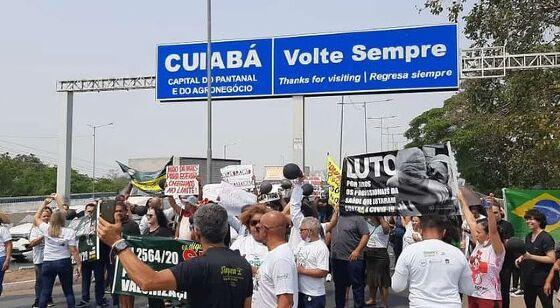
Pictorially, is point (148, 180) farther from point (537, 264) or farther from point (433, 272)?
point (433, 272)

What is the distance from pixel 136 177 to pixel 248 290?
13.7 m

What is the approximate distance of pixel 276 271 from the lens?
16.1 feet

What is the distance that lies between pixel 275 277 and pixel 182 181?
6.71m

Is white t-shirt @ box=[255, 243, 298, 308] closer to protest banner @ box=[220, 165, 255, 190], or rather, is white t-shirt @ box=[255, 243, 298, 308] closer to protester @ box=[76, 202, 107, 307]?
protester @ box=[76, 202, 107, 307]

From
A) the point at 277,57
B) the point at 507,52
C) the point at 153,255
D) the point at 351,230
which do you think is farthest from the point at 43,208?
the point at 507,52

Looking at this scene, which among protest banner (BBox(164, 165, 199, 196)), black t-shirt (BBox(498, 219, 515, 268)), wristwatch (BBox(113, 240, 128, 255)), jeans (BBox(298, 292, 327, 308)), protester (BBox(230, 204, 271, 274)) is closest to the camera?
wristwatch (BBox(113, 240, 128, 255))

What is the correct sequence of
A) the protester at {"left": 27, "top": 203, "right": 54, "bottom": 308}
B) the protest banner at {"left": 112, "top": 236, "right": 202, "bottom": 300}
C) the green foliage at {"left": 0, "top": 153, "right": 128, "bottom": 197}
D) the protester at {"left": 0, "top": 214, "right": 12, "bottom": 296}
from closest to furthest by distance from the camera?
1. the protest banner at {"left": 112, "top": 236, "right": 202, "bottom": 300}
2. the protester at {"left": 27, "top": 203, "right": 54, "bottom": 308}
3. the protester at {"left": 0, "top": 214, "right": 12, "bottom": 296}
4. the green foliage at {"left": 0, "top": 153, "right": 128, "bottom": 197}

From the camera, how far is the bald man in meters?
4.85

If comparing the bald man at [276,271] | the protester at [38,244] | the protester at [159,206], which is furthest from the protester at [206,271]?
the protester at [38,244]

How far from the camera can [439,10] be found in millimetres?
20438

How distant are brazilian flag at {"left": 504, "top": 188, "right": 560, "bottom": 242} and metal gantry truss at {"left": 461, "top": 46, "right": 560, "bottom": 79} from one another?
7.38 meters

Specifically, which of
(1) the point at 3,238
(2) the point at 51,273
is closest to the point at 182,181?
(2) the point at 51,273

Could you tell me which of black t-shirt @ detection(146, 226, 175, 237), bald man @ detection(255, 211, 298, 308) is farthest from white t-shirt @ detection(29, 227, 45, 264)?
bald man @ detection(255, 211, 298, 308)

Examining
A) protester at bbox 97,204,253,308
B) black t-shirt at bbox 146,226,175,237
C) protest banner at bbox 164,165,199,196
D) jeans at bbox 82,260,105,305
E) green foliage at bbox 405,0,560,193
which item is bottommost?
jeans at bbox 82,260,105,305
